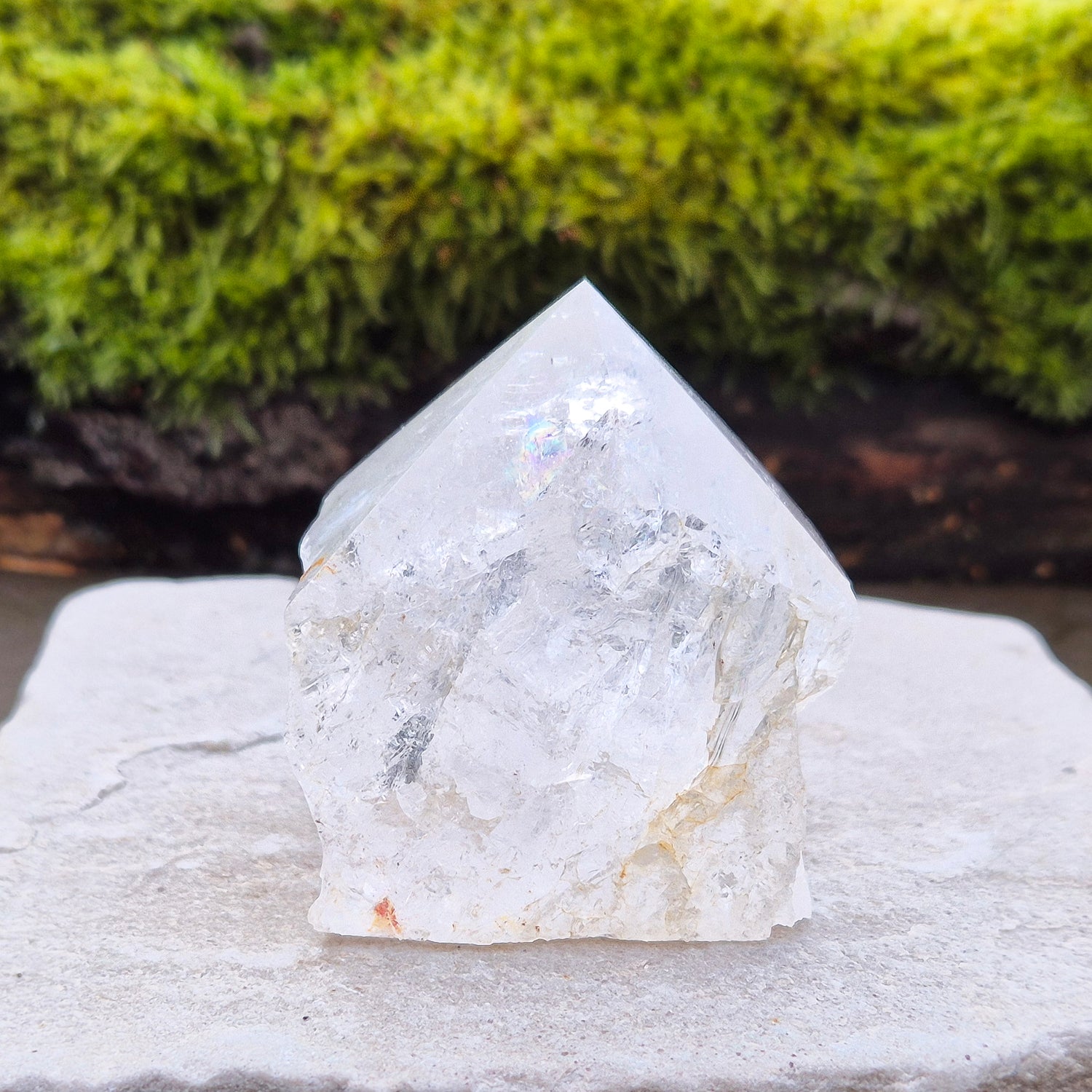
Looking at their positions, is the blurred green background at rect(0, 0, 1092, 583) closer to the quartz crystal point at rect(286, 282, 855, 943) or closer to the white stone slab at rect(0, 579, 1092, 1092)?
the white stone slab at rect(0, 579, 1092, 1092)

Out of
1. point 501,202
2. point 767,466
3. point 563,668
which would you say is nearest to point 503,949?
point 563,668

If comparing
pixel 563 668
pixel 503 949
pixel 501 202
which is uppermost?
pixel 501 202

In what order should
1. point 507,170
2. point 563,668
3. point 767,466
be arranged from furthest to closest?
1. point 767,466
2. point 507,170
3. point 563,668

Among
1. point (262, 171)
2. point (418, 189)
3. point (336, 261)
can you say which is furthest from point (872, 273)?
point (262, 171)

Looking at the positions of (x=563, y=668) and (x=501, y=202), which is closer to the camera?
(x=563, y=668)

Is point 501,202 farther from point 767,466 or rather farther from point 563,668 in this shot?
point 563,668

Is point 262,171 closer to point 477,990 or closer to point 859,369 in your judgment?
point 859,369

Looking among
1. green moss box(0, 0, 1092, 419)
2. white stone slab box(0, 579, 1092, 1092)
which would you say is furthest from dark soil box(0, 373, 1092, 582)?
white stone slab box(0, 579, 1092, 1092)
